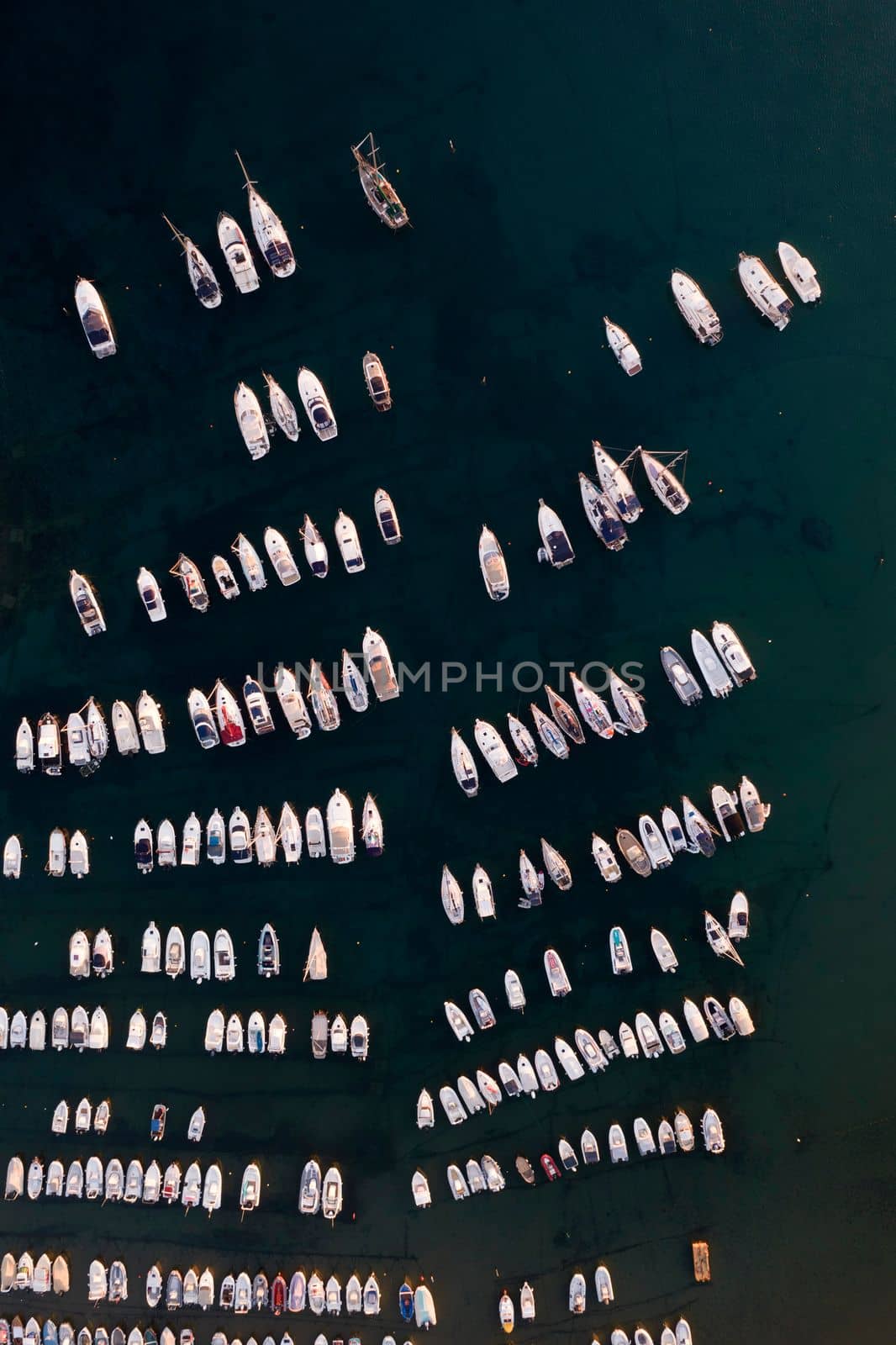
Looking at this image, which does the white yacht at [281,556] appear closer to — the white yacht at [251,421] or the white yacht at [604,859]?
the white yacht at [251,421]

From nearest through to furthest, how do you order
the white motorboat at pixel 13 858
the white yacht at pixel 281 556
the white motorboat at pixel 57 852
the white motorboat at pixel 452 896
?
the white yacht at pixel 281 556
the white motorboat at pixel 452 896
the white motorboat at pixel 57 852
the white motorboat at pixel 13 858

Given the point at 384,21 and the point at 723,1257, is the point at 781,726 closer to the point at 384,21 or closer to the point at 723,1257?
the point at 723,1257

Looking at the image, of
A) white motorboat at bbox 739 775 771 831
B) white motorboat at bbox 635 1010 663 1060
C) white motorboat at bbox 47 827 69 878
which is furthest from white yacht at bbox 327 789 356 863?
white motorboat at bbox 739 775 771 831

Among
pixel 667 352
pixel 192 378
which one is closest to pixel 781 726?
pixel 667 352

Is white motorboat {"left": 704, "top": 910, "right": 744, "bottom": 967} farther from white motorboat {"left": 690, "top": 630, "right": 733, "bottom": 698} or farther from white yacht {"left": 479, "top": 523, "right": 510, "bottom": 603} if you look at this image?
white yacht {"left": 479, "top": 523, "right": 510, "bottom": 603}

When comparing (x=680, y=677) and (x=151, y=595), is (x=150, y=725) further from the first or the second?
(x=680, y=677)

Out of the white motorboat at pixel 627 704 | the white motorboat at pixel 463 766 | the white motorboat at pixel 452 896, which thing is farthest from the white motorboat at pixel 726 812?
the white motorboat at pixel 452 896
